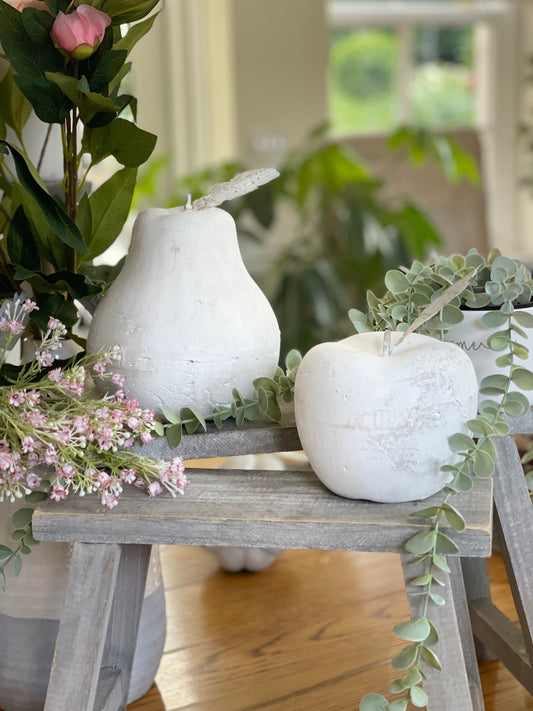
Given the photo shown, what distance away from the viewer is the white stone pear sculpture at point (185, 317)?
0.61 m

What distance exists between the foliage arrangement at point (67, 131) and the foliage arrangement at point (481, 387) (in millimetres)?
220

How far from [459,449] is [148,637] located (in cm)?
34

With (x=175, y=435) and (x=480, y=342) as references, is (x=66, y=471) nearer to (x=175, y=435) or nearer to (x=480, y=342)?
(x=175, y=435)

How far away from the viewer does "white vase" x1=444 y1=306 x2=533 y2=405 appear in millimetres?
627

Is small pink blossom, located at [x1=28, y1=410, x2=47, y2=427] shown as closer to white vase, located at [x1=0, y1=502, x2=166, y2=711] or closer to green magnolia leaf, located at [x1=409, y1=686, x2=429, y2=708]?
white vase, located at [x1=0, y1=502, x2=166, y2=711]

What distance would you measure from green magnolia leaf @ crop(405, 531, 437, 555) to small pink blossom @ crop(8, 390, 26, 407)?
0.26 meters

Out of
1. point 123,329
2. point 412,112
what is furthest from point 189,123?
point 123,329

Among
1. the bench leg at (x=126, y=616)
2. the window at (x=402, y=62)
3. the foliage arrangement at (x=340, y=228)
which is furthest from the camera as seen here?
the window at (x=402, y=62)

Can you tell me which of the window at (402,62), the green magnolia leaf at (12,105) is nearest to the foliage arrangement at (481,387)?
the green magnolia leaf at (12,105)

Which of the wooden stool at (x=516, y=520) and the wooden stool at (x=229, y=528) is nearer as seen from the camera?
the wooden stool at (x=229, y=528)

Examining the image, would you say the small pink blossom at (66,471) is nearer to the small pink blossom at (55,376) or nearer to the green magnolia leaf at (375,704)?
the small pink blossom at (55,376)

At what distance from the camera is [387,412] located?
0.53 metres

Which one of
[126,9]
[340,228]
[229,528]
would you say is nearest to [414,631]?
[229,528]

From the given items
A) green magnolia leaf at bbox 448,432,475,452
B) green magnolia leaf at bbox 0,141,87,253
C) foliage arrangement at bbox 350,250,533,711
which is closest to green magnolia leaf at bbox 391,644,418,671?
foliage arrangement at bbox 350,250,533,711
